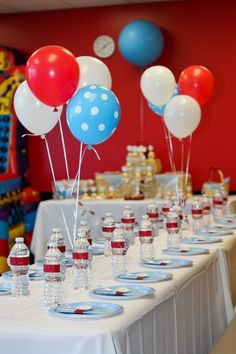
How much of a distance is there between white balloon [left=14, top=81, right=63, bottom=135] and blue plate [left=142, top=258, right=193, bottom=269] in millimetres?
922

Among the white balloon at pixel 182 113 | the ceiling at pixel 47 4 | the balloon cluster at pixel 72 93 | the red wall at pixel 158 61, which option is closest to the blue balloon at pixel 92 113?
the balloon cluster at pixel 72 93

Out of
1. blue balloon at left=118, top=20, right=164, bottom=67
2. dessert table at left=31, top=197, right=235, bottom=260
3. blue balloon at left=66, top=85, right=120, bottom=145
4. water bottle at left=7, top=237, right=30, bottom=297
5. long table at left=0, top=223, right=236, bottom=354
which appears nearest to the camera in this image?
long table at left=0, top=223, right=236, bottom=354

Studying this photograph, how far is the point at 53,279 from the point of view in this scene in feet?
8.99

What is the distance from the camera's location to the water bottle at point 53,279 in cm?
271

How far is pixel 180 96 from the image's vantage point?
580cm

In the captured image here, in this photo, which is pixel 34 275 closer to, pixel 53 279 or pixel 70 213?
pixel 53 279

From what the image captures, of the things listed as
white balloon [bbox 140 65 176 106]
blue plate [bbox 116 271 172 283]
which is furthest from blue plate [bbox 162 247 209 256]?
white balloon [bbox 140 65 176 106]

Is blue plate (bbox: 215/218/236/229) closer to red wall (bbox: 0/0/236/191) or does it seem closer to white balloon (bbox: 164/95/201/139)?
white balloon (bbox: 164/95/201/139)

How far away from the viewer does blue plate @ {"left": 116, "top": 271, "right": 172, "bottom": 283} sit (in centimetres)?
310

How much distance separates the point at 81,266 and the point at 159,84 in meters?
3.06

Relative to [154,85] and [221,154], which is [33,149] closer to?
[221,154]

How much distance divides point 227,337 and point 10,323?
1.23 meters

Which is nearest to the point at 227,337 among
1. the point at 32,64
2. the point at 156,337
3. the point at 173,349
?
the point at 173,349

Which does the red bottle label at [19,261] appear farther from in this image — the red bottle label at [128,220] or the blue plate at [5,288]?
the red bottle label at [128,220]
